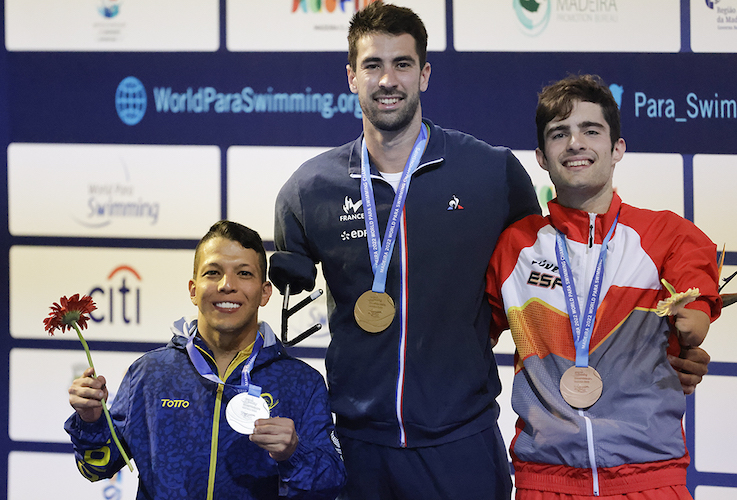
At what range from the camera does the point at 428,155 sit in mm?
1880

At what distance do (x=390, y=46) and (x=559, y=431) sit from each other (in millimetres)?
1121

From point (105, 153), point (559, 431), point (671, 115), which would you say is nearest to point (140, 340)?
point (105, 153)

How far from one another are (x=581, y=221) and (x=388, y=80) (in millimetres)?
645

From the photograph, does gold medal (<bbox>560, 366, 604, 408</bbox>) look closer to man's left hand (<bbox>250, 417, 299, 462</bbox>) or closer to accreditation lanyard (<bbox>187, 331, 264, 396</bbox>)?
man's left hand (<bbox>250, 417, 299, 462</bbox>)

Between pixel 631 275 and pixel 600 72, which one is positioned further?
pixel 600 72

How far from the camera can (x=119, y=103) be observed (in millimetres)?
3092

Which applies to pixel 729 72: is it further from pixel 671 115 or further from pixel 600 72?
pixel 600 72

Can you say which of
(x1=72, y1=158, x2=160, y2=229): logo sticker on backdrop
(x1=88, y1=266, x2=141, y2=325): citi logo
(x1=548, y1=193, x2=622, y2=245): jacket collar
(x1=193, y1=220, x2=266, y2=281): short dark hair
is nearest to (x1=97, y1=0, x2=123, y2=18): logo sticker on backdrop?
(x1=72, y1=158, x2=160, y2=229): logo sticker on backdrop

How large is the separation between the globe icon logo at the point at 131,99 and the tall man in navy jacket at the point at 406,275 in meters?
1.51

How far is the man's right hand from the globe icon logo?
1837 millimetres

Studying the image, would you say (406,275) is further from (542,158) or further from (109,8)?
(109,8)

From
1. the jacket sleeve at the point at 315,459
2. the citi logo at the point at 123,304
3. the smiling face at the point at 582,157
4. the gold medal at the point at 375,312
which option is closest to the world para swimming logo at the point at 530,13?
the smiling face at the point at 582,157

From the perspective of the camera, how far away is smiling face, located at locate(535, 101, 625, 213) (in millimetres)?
1689

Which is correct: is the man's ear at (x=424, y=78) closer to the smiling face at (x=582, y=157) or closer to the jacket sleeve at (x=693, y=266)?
the smiling face at (x=582, y=157)
